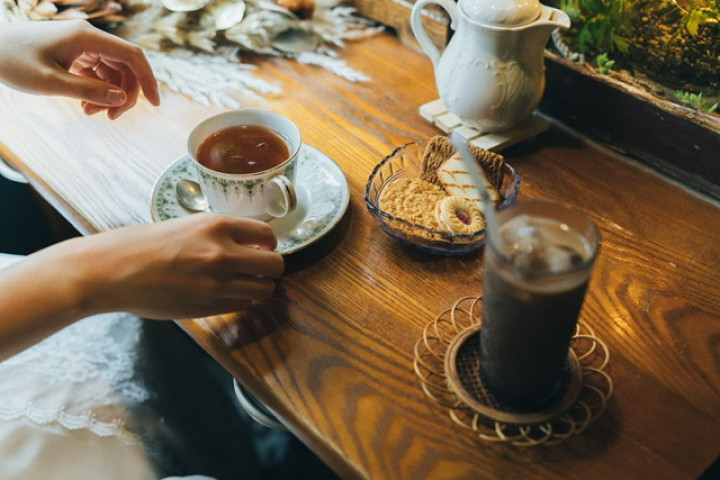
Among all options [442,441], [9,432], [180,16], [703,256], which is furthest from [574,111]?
[9,432]

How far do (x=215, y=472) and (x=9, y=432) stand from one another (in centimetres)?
34

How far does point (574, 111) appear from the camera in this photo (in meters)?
1.23

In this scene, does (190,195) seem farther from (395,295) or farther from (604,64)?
(604,64)

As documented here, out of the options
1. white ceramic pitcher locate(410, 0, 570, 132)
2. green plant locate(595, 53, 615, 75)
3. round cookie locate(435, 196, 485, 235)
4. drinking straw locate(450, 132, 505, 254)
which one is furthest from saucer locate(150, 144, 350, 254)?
green plant locate(595, 53, 615, 75)

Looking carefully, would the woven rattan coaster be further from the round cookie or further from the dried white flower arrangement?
the dried white flower arrangement

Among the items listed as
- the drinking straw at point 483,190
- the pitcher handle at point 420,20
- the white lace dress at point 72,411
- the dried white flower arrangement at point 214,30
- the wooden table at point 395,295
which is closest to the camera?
the drinking straw at point 483,190

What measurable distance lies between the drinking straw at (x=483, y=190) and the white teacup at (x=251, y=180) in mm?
366

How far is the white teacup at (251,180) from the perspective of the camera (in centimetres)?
94

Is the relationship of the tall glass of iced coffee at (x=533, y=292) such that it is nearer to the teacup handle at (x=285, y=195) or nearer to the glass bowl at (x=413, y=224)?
the glass bowl at (x=413, y=224)

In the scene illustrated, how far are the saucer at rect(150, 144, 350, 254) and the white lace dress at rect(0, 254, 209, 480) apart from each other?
0.24 m

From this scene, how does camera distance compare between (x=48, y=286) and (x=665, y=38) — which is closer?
(x=48, y=286)

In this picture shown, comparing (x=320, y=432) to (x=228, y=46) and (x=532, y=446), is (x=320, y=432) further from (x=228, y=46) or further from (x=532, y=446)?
(x=228, y=46)

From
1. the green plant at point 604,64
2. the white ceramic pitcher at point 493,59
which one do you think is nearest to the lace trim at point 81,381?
the white ceramic pitcher at point 493,59

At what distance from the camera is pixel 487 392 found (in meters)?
0.77
